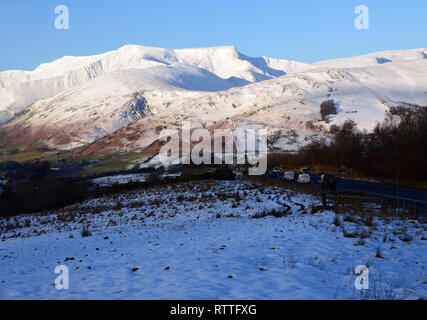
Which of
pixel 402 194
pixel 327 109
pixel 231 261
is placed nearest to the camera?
pixel 231 261

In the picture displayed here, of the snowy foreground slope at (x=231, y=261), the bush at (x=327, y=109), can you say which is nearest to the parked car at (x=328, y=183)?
the snowy foreground slope at (x=231, y=261)

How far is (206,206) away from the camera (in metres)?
28.4

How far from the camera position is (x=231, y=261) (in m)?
10.6

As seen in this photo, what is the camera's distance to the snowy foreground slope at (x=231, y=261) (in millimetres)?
8172

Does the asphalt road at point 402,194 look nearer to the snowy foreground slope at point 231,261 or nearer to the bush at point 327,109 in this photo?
the snowy foreground slope at point 231,261

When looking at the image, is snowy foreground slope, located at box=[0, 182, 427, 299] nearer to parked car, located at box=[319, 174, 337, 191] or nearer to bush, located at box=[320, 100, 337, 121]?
parked car, located at box=[319, 174, 337, 191]

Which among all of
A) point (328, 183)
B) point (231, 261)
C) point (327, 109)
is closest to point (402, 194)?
point (328, 183)

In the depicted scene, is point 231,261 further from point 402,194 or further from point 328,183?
point 328,183

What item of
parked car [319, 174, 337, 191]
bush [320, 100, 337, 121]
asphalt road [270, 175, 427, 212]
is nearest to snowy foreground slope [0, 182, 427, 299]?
asphalt road [270, 175, 427, 212]

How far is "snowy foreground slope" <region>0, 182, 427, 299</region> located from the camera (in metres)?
8.17

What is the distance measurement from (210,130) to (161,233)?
182 meters

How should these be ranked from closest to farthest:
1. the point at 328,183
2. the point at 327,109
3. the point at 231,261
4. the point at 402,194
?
the point at 231,261, the point at 402,194, the point at 328,183, the point at 327,109

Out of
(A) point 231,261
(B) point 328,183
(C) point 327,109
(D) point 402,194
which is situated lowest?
(D) point 402,194
